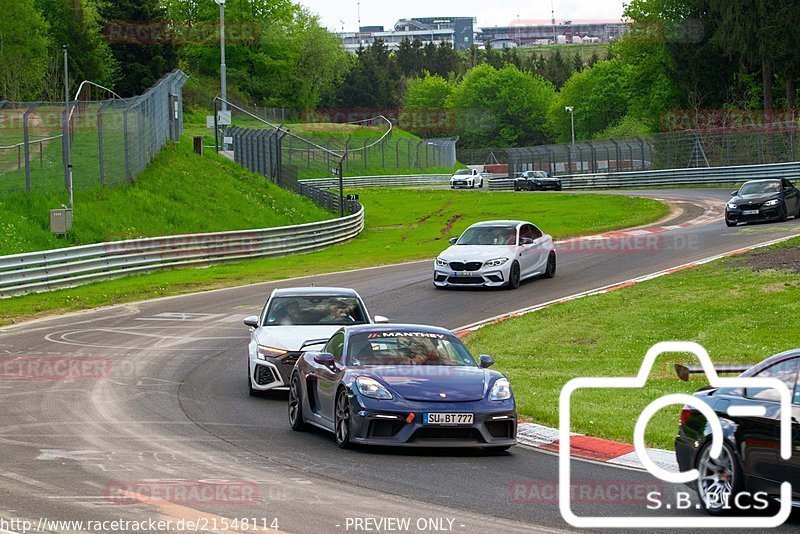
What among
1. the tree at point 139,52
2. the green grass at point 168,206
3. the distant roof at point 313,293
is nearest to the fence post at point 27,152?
the green grass at point 168,206

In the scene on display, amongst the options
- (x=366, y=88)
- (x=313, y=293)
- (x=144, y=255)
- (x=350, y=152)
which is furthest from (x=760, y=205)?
(x=366, y=88)

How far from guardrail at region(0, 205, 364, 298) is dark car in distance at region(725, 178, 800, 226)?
1460cm

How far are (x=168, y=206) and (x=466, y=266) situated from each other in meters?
18.1

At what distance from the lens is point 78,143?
39750 millimetres

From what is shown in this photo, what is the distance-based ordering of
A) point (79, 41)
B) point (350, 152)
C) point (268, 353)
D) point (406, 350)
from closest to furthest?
point (406, 350), point (268, 353), point (79, 41), point (350, 152)

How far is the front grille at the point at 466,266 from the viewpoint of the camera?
28.3 metres

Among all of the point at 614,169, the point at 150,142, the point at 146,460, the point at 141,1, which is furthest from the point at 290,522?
the point at 141,1

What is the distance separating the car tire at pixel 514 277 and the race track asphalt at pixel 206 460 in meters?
7.40

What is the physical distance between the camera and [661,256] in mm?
33281

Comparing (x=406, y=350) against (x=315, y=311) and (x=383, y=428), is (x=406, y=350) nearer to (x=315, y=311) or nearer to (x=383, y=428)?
(x=383, y=428)

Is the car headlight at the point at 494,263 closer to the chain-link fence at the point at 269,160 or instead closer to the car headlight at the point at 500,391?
the car headlight at the point at 500,391

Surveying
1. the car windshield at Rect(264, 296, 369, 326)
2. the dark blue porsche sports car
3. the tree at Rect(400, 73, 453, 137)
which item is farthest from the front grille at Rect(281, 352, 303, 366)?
the tree at Rect(400, 73, 453, 137)

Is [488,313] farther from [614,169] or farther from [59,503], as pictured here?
[614,169]

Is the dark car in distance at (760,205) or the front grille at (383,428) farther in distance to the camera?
the dark car in distance at (760,205)
